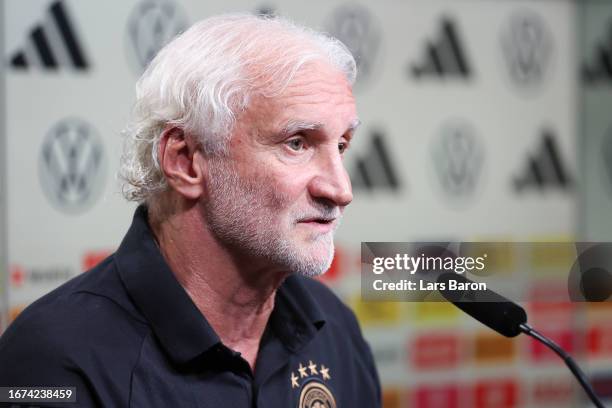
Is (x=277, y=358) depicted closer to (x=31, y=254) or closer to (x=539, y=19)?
(x=31, y=254)

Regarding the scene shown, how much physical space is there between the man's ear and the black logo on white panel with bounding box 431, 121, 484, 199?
66.5 inches

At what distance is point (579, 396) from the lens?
10.0 feet

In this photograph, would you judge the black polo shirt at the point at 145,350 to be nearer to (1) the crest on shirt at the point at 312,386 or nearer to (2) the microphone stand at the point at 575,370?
(1) the crest on shirt at the point at 312,386

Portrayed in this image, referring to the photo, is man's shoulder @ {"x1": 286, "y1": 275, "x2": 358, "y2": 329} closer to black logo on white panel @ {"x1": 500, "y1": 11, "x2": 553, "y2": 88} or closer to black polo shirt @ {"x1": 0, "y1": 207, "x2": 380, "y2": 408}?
black polo shirt @ {"x1": 0, "y1": 207, "x2": 380, "y2": 408}

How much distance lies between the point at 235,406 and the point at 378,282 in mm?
285

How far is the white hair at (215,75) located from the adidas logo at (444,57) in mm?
1548

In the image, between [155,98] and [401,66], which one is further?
[401,66]

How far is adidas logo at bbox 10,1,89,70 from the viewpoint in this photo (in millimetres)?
2266

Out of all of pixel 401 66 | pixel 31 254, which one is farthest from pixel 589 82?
pixel 31 254

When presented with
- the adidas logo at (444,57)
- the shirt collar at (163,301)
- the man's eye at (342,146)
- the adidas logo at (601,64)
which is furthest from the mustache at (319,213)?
the adidas logo at (601,64)

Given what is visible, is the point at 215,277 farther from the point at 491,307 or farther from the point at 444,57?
the point at 444,57

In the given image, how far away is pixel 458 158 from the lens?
2.86 metres

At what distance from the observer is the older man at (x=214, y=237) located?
1149mm

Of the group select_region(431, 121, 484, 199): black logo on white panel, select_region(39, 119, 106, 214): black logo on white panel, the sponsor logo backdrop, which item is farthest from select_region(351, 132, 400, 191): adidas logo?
select_region(39, 119, 106, 214): black logo on white panel
